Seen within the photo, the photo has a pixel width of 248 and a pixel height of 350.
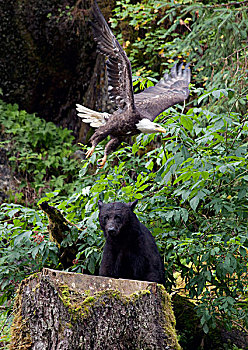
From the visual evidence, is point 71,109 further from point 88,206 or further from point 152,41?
point 88,206

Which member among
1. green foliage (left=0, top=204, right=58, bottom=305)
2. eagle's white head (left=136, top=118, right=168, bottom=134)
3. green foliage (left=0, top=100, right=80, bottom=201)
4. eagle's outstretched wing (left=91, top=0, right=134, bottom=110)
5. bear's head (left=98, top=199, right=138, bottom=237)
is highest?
eagle's outstretched wing (left=91, top=0, right=134, bottom=110)

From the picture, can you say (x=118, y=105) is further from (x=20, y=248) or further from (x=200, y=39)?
(x=200, y=39)

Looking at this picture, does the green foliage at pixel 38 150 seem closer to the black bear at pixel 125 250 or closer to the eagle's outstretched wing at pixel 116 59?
the eagle's outstretched wing at pixel 116 59

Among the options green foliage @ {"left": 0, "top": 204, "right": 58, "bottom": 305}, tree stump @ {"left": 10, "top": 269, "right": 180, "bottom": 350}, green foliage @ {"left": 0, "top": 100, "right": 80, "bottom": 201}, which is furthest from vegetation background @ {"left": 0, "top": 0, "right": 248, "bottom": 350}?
tree stump @ {"left": 10, "top": 269, "right": 180, "bottom": 350}

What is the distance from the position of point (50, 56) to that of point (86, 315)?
7960 mm

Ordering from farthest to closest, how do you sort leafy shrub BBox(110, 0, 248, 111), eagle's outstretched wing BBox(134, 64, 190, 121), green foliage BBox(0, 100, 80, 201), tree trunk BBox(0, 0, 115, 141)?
tree trunk BBox(0, 0, 115, 141) → green foliage BBox(0, 100, 80, 201) → leafy shrub BBox(110, 0, 248, 111) → eagle's outstretched wing BBox(134, 64, 190, 121)

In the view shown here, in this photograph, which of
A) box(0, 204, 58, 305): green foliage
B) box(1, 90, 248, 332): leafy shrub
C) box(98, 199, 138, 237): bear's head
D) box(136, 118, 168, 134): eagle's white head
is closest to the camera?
box(98, 199, 138, 237): bear's head

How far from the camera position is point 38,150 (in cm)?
941

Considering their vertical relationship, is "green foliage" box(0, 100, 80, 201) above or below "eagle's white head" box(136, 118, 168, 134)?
below

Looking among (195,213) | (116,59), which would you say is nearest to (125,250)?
(195,213)

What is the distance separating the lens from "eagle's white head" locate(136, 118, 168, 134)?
→ 12.4 feet

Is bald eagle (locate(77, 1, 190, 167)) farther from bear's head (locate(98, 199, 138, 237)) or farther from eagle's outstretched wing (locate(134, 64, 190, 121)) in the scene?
bear's head (locate(98, 199, 138, 237))

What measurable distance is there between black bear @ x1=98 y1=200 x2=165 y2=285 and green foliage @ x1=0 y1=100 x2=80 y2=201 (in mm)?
5033

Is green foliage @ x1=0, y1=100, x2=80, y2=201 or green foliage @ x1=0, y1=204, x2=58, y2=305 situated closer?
green foliage @ x1=0, y1=204, x2=58, y2=305
